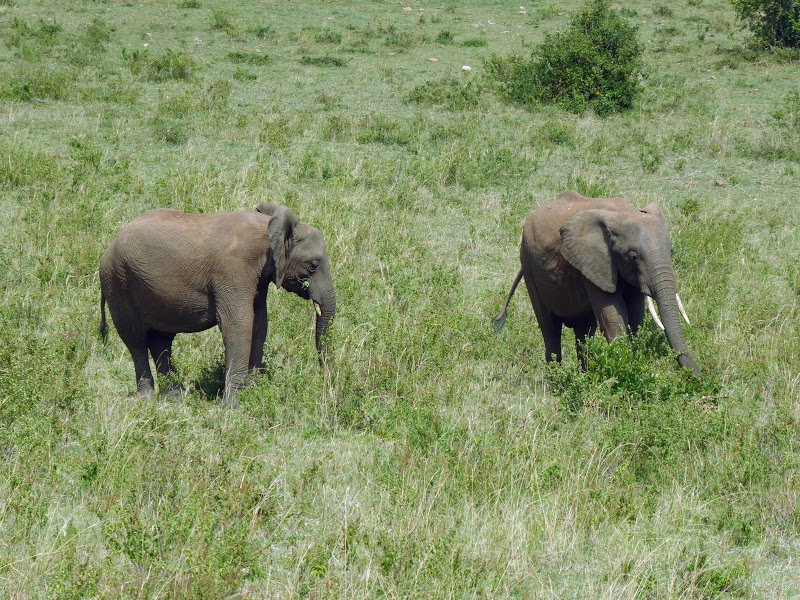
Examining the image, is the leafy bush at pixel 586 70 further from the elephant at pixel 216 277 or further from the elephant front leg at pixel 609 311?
the elephant at pixel 216 277

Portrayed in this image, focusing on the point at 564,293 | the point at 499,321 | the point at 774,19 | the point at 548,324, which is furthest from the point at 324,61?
the point at 564,293

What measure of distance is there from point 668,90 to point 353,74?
6.02 m

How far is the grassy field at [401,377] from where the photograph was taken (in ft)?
15.6

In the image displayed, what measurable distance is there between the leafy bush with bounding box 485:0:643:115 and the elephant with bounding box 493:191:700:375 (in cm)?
962

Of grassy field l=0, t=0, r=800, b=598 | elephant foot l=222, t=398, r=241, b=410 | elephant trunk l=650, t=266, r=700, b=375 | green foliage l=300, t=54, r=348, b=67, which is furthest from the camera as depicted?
green foliage l=300, t=54, r=348, b=67

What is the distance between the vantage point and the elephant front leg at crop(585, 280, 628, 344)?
748 centimetres

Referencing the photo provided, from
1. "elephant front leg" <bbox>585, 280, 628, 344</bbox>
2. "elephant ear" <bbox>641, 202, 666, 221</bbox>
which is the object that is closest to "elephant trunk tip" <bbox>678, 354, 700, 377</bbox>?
"elephant front leg" <bbox>585, 280, 628, 344</bbox>

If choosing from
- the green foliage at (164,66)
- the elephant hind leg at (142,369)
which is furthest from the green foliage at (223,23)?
the elephant hind leg at (142,369)

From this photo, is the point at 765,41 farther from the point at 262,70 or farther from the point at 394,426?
the point at 394,426

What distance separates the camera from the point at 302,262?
23.6 ft

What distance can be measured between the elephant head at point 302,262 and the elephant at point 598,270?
1828mm

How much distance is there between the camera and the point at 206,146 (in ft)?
46.4

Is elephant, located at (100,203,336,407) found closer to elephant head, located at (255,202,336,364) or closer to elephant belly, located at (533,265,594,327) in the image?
elephant head, located at (255,202,336,364)

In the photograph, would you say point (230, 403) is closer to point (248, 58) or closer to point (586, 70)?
point (586, 70)
